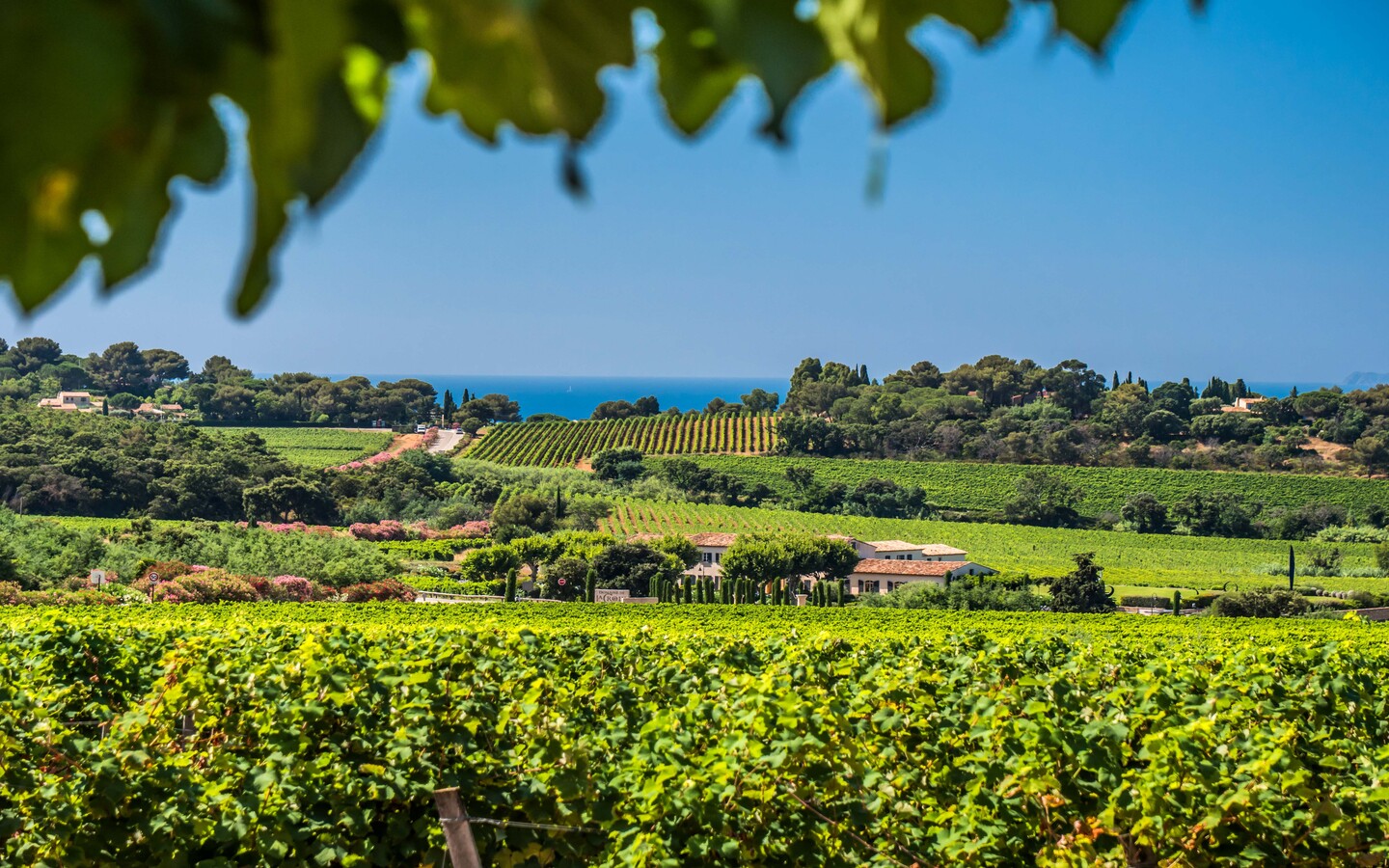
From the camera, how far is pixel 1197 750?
343cm

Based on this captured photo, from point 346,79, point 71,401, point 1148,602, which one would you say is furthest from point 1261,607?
point 71,401

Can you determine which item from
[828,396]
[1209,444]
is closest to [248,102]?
[1209,444]

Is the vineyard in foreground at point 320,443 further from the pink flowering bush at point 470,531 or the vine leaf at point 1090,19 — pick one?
the vine leaf at point 1090,19

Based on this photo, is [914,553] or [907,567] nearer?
[907,567]

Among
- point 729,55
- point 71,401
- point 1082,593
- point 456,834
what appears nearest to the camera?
point 729,55

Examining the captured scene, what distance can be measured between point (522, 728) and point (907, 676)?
1433mm

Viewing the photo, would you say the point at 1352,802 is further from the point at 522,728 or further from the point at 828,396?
the point at 828,396

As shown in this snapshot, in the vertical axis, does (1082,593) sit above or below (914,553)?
above

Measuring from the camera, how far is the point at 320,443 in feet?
284

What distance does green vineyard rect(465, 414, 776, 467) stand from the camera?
284 feet

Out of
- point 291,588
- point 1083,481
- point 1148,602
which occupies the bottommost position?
point 1148,602

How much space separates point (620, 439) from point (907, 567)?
43.4 m

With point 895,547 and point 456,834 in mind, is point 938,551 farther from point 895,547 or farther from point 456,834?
point 456,834

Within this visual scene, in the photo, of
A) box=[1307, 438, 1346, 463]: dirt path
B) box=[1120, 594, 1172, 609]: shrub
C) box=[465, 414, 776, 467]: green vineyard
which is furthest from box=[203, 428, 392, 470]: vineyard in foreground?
box=[1307, 438, 1346, 463]: dirt path
